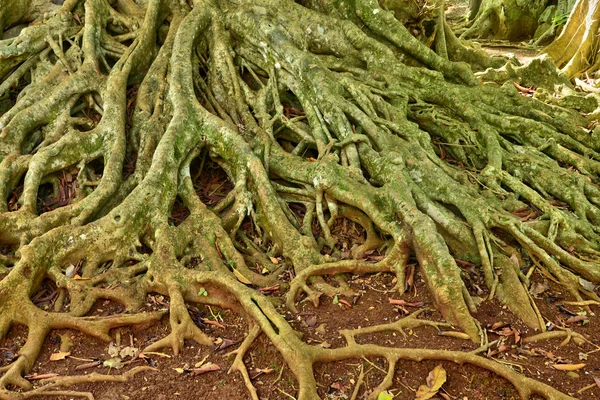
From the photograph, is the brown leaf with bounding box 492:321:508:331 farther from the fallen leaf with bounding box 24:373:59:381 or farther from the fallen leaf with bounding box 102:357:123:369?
the fallen leaf with bounding box 24:373:59:381

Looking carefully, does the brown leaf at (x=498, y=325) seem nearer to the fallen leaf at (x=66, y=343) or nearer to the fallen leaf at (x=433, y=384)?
the fallen leaf at (x=433, y=384)

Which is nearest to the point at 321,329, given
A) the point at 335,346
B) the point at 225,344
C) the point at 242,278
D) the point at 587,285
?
the point at 335,346

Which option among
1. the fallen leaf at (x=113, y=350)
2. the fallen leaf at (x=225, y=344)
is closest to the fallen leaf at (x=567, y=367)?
the fallen leaf at (x=225, y=344)

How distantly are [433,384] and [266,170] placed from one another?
8.51 feet

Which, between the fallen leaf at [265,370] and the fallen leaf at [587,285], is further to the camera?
the fallen leaf at [587,285]

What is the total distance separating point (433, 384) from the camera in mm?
2922

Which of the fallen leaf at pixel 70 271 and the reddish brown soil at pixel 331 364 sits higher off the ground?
the fallen leaf at pixel 70 271

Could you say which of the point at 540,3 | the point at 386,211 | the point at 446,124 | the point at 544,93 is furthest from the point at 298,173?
the point at 540,3

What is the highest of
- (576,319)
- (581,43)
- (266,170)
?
(581,43)

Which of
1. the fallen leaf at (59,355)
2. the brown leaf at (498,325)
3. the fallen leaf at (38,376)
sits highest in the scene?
the fallen leaf at (38,376)

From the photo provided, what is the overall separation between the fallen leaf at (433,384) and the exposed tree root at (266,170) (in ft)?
0.34

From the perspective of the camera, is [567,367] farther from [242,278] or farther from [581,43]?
[581,43]

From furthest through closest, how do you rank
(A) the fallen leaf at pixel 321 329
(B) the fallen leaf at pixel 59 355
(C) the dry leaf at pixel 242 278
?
(C) the dry leaf at pixel 242 278 < (A) the fallen leaf at pixel 321 329 < (B) the fallen leaf at pixel 59 355

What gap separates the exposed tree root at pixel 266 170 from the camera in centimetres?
355
